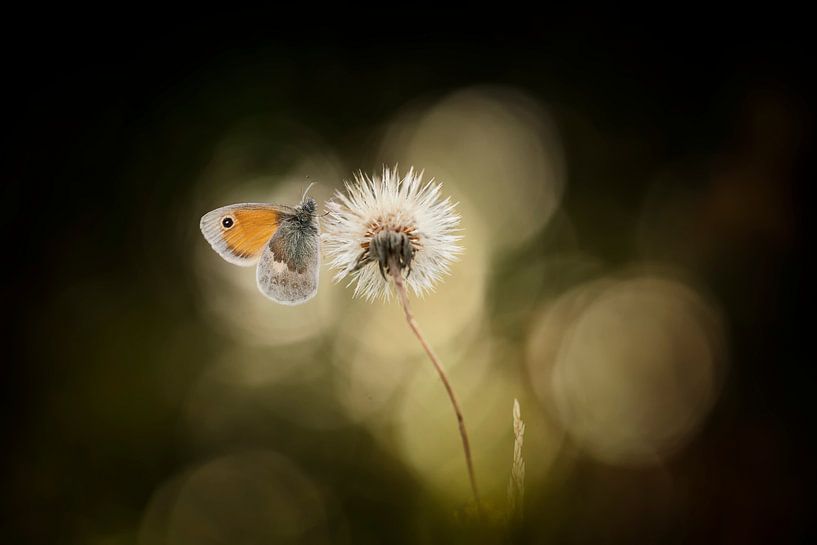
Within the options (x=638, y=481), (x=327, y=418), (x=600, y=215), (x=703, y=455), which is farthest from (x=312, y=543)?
(x=600, y=215)

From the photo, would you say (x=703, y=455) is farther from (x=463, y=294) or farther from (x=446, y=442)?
(x=463, y=294)

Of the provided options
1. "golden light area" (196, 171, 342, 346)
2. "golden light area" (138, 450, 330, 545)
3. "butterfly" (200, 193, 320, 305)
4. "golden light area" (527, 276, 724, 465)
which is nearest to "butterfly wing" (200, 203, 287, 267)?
"butterfly" (200, 193, 320, 305)

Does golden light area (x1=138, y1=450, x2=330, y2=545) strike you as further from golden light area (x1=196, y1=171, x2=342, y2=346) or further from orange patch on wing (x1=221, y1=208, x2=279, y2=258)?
orange patch on wing (x1=221, y1=208, x2=279, y2=258)

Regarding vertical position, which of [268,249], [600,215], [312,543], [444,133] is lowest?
[312,543]

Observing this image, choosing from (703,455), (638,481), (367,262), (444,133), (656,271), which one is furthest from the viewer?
(444,133)

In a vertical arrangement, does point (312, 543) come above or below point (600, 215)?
below

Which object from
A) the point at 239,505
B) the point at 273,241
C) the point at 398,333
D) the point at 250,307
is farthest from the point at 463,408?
the point at 250,307
